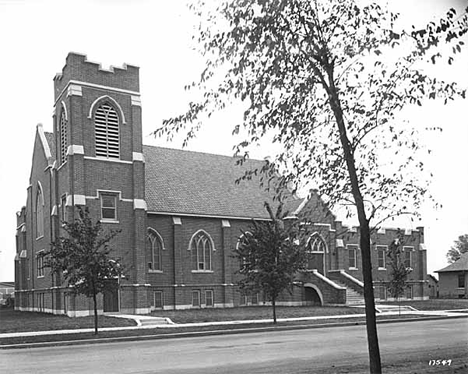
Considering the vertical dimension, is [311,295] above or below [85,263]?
below

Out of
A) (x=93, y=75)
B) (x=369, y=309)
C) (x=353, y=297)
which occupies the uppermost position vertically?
(x=93, y=75)

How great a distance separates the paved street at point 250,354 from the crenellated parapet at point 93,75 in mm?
16026

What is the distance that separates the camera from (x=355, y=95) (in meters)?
9.85

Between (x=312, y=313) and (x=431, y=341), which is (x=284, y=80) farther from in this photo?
(x=312, y=313)

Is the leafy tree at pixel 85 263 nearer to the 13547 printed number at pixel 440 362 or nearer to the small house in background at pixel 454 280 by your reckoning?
the 13547 printed number at pixel 440 362

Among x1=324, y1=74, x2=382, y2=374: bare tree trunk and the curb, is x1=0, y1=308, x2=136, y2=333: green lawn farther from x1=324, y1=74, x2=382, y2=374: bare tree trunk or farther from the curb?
x1=324, y1=74, x2=382, y2=374: bare tree trunk

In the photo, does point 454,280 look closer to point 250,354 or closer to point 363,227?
point 250,354

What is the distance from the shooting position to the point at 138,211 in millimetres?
31734

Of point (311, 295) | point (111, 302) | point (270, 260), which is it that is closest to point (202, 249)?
point (111, 302)

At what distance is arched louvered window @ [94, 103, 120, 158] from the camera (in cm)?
3119

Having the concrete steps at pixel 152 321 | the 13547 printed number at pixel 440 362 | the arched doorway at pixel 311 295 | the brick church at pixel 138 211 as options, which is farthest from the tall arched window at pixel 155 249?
the 13547 printed number at pixel 440 362

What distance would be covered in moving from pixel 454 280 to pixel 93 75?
38123mm

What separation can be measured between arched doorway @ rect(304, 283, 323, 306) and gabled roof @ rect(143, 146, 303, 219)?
15.8ft

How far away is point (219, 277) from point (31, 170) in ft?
45.7
